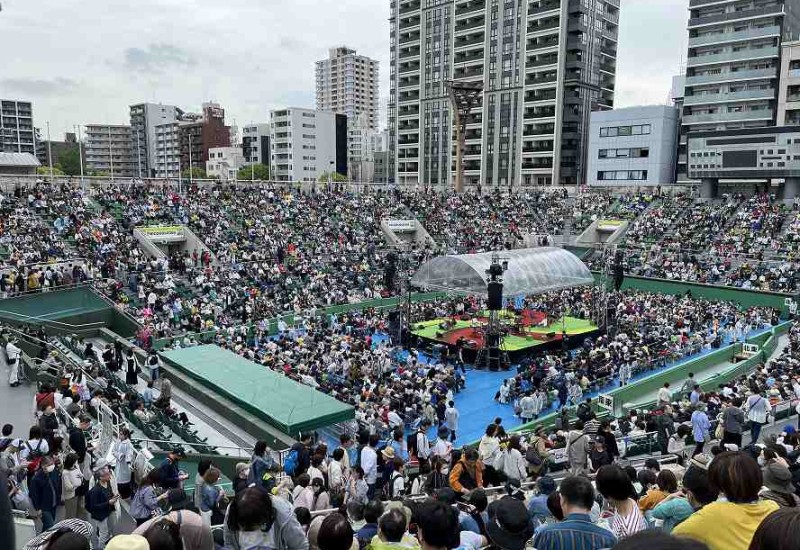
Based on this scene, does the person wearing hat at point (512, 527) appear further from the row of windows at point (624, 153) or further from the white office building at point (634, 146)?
the row of windows at point (624, 153)

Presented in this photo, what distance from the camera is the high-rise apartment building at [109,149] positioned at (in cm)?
12569

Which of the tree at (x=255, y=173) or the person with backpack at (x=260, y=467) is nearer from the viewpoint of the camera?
the person with backpack at (x=260, y=467)

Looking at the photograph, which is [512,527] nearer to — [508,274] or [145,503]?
[145,503]

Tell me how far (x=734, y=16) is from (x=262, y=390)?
60.8 m

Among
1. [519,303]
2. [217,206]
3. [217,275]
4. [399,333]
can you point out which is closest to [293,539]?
[399,333]

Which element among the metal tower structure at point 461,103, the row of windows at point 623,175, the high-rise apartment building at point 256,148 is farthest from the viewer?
the high-rise apartment building at point 256,148

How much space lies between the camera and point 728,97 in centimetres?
5791

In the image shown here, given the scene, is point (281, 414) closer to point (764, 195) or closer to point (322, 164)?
point (764, 195)

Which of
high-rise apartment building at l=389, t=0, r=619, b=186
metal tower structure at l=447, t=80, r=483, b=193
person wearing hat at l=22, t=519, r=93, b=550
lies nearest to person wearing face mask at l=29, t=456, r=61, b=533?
person wearing hat at l=22, t=519, r=93, b=550

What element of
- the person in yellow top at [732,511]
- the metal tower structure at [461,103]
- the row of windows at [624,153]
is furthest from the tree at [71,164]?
the person in yellow top at [732,511]

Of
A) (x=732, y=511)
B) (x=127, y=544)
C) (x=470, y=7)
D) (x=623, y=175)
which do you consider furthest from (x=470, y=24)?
(x=127, y=544)

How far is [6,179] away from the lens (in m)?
34.2

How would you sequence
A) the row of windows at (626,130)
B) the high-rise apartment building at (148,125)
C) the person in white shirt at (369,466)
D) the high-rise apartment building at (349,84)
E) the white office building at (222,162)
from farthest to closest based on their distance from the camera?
1. the high-rise apartment building at (349,84)
2. the high-rise apartment building at (148,125)
3. the white office building at (222,162)
4. the row of windows at (626,130)
5. the person in white shirt at (369,466)

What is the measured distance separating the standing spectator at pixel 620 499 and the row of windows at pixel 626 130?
60156mm
